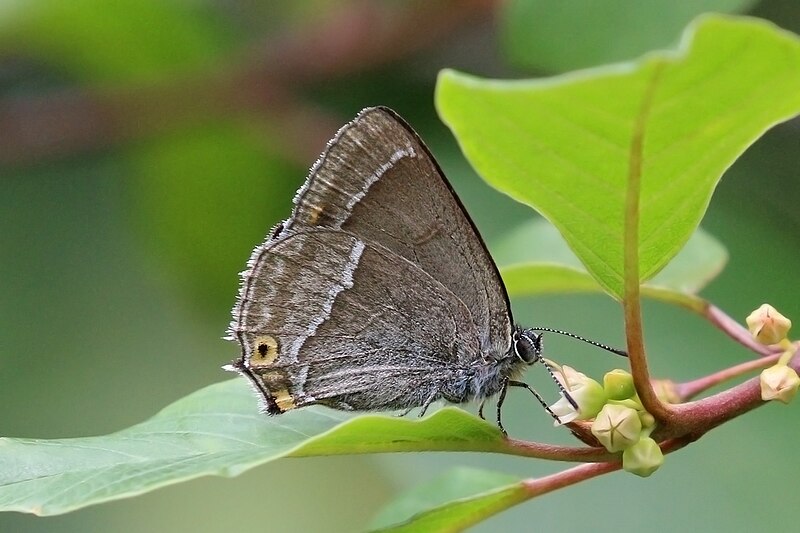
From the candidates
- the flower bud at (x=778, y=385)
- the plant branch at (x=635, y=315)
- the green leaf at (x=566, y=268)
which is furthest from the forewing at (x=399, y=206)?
the flower bud at (x=778, y=385)

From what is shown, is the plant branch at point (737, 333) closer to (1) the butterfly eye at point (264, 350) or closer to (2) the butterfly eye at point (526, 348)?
(2) the butterfly eye at point (526, 348)

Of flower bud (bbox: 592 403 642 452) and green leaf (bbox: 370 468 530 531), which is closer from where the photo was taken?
flower bud (bbox: 592 403 642 452)

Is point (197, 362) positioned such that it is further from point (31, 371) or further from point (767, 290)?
point (767, 290)

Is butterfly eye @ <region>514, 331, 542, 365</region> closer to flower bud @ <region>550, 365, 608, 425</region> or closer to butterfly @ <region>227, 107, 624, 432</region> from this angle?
butterfly @ <region>227, 107, 624, 432</region>

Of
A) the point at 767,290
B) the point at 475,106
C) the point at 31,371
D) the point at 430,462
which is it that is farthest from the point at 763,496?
the point at 31,371

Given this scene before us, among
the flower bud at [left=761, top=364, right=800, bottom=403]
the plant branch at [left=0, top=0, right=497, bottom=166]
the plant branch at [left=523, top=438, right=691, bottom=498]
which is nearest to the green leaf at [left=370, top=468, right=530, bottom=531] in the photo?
the plant branch at [left=523, top=438, right=691, bottom=498]

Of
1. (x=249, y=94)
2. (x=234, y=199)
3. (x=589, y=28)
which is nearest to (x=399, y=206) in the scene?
(x=589, y=28)
